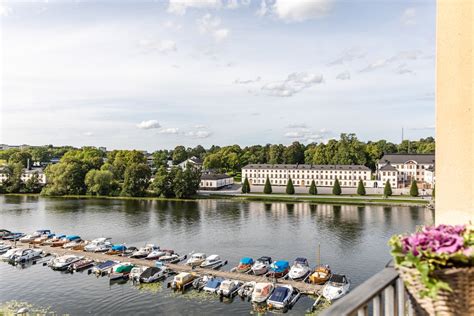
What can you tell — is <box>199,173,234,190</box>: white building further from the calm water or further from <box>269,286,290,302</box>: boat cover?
<box>269,286,290,302</box>: boat cover

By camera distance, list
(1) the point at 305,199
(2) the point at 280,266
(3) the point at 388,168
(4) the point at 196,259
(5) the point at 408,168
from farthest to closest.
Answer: (5) the point at 408,168
(3) the point at 388,168
(1) the point at 305,199
(4) the point at 196,259
(2) the point at 280,266

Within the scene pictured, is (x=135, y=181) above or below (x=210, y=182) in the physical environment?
above

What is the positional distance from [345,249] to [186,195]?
1864 centimetres

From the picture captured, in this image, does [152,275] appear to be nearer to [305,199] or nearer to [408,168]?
[305,199]

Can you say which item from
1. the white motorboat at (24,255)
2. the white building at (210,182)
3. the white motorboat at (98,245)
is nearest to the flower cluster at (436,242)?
the white motorboat at (98,245)

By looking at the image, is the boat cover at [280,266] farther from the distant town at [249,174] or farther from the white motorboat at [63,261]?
the distant town at [249,174]

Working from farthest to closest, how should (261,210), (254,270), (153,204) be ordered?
(153,204) → (261,210) → (254,270)

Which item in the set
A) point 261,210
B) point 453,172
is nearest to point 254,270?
point 453,172

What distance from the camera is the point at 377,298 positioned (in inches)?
41.0

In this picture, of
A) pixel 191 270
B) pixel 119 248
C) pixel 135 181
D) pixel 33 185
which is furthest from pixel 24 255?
pixel 33 185

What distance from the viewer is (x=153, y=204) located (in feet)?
97.6

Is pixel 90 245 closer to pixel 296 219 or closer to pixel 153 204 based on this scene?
pixel 296 219

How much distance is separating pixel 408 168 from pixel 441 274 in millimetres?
40707

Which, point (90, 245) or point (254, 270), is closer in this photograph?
point (254, 270)
